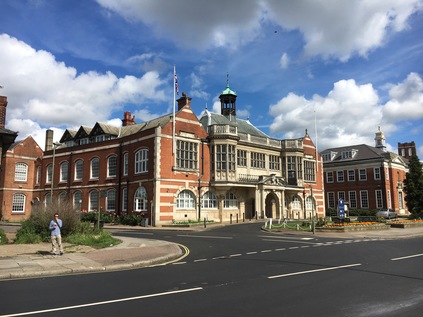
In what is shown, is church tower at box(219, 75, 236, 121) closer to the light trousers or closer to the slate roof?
the slate roof

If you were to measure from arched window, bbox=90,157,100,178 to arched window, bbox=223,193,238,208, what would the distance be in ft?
52.8

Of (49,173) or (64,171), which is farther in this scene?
(49,173)

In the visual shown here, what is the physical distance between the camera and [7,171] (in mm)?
50781

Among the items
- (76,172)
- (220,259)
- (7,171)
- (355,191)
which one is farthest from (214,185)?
(355,191)

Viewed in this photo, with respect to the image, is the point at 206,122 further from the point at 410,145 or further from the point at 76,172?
the point at 410,145

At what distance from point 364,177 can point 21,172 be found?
54.7 meters

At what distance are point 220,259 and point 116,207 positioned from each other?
2983 cm

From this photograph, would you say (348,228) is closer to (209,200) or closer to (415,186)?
(209,200)

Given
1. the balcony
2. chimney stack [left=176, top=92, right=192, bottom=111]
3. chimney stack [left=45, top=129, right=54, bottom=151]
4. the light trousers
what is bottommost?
the light trousers

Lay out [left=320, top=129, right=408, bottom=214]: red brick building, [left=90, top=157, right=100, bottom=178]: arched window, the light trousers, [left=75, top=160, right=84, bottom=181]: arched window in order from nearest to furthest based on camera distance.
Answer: the light trousers < [left=90, top=157, right=100, bottom=178]: arched window < [left=75, top=160, right=84, bottom=181]: arched window < [left=320, top=129, right=408, bottom=214]: red brick building

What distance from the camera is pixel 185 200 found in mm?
38281

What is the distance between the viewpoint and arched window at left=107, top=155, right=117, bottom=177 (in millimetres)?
42844

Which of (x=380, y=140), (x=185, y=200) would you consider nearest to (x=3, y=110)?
(x=185, y=200)

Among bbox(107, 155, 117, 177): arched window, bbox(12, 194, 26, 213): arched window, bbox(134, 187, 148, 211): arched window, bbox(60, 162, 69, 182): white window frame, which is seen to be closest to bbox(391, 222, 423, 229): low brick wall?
bbox(134, 187, 148, 211): arched window
